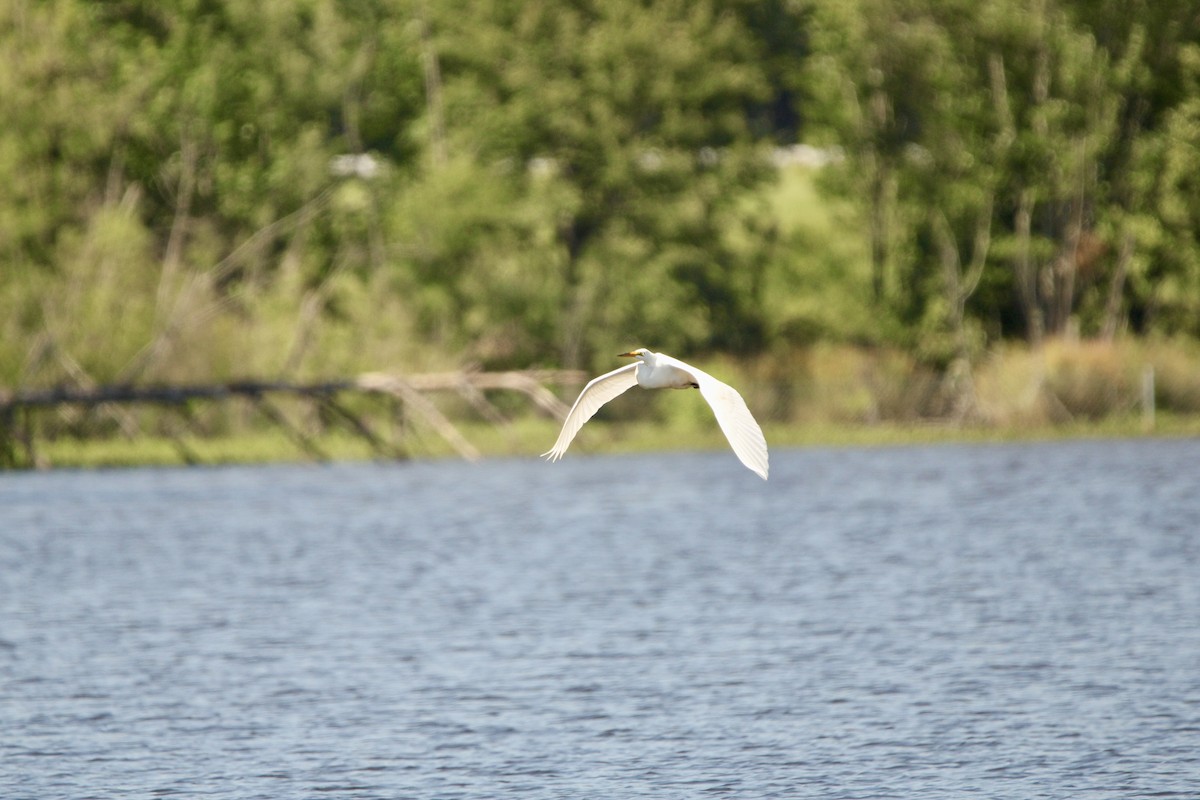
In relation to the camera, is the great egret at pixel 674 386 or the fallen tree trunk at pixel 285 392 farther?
the fallen tree trunk at pixel 285 392

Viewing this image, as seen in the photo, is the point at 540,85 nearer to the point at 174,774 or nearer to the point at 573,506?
the point at 573,506

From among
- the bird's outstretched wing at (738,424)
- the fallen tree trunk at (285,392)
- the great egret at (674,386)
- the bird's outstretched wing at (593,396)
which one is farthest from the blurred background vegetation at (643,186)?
the bird's outstretched wing at (738,424)

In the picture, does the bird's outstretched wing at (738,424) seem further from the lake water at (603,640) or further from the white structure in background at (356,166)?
the white structure in background at (356,166)

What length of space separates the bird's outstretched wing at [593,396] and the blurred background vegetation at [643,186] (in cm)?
3248

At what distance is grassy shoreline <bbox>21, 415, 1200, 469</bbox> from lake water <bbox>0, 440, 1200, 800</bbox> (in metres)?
3.79

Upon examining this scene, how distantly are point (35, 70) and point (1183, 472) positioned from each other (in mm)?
28496

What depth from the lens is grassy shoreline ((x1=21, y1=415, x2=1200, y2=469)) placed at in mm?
45781

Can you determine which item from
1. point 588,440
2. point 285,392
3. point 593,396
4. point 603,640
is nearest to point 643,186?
point 588,440

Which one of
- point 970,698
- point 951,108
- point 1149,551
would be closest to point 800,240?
point 951,108

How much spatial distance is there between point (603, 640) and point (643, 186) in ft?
105

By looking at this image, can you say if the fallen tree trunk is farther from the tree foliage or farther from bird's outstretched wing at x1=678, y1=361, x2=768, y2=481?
bird's outstretched wing at x1=678, y1=361, x2=768, y2=481

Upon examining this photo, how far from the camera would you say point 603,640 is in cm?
2283

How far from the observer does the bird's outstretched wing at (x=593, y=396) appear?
14.9 meters

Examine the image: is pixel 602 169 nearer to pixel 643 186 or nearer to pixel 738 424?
pixel 643 186
